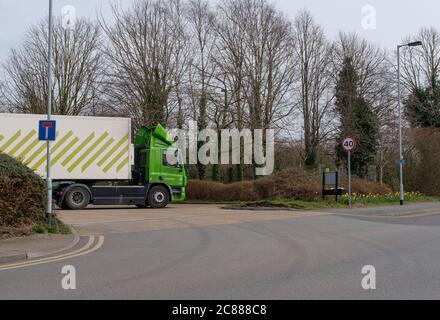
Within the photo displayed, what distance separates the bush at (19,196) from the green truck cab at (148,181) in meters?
11.2

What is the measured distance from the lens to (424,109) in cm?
4656

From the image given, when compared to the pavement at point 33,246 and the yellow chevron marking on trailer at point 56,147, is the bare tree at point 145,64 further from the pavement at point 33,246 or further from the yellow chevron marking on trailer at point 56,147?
the pavement at point 33,246

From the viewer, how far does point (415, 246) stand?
12.0 m

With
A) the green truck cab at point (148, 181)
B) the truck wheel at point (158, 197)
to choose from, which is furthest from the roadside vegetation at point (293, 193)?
the truck wheel at point (158, 197)

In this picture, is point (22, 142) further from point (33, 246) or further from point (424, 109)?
point (424, 109)

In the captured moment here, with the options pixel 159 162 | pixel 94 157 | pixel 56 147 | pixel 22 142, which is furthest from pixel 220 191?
pixel 22 142

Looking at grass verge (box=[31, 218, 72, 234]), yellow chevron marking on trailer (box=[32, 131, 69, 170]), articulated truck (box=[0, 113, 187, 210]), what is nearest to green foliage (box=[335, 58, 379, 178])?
articulated truck (box=[0, 113, 187, 210])

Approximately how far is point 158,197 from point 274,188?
240 inches

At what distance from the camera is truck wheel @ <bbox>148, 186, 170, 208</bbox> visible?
1063 inches

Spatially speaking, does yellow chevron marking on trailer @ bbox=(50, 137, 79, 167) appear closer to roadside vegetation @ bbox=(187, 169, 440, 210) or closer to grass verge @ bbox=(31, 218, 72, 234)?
roadside vegetation @ bbox=(187, 169, 440, 210)

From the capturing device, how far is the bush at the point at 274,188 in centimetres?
2734

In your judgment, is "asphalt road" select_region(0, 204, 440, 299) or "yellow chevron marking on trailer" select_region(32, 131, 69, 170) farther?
"yellow chevron marking on trailer" select_region(32, 131, 69, 170)

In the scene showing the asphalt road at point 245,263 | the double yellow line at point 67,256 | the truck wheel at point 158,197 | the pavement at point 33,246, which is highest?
the truck wheel at point 158,197

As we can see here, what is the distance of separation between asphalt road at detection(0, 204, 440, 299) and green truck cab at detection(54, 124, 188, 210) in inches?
355
